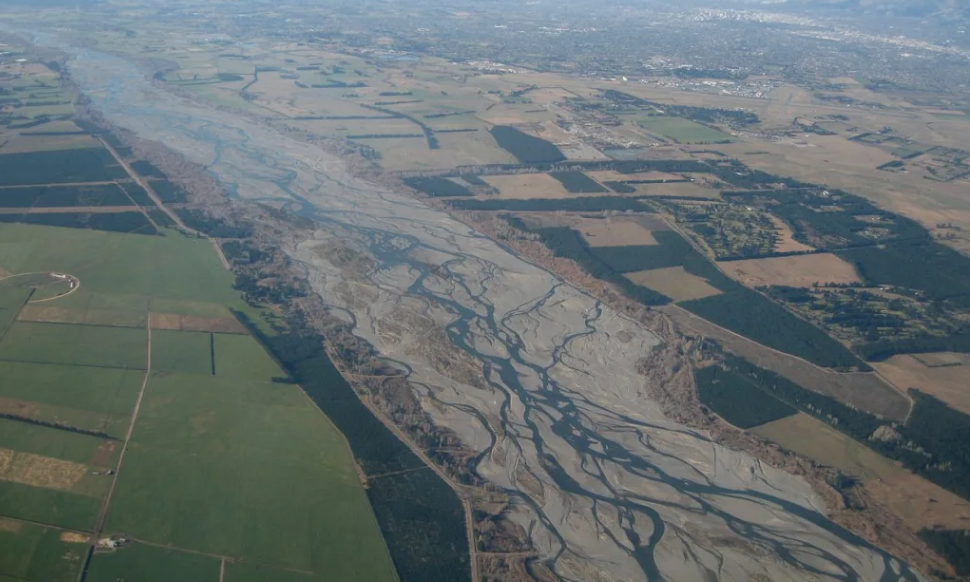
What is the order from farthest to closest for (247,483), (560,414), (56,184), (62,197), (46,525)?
1. (56,184)
2. (62,197)
3. (560,414)
4. (247,483)
5. (46,525)

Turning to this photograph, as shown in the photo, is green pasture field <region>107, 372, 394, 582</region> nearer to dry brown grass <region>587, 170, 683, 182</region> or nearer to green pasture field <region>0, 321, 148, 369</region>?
green pasture field <region>0, 321, 148, 369</region>

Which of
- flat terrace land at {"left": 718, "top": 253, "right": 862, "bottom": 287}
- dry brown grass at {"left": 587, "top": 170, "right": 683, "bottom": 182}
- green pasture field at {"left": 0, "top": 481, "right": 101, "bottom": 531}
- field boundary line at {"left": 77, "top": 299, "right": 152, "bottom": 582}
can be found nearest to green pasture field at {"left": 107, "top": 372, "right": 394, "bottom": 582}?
field boundary line at {"left": 77, "top": 299, "right": 152, "bottom": 582}

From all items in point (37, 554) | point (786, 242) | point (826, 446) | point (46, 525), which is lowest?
point (37, 554)

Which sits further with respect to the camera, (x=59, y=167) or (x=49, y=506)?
(x=59, y=167)

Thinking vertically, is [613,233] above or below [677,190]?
below

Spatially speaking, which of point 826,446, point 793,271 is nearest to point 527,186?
point 793,271

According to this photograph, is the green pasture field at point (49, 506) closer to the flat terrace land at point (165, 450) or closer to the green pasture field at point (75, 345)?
the flat terrace land at point (165, 450)

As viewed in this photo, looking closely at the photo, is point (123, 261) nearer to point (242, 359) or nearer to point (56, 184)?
point (242, 359)
